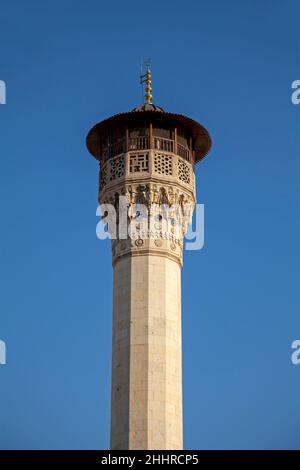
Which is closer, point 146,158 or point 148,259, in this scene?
point 148,259

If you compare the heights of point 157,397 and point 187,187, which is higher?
point 187,187

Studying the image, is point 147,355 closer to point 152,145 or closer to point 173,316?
point 173,316

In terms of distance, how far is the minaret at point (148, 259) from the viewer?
A: 70.0ft

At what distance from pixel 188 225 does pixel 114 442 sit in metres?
5.39

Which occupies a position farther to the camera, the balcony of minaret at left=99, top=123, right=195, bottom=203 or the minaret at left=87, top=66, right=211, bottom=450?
the balcony of minaret at left=99, top=123, right=195, bottom=203

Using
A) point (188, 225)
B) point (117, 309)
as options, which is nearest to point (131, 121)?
point (188, 225)

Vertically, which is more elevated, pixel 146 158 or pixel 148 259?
pixel 146 158

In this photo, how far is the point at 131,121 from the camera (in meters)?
24.1

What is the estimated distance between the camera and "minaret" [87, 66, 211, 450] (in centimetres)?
2134

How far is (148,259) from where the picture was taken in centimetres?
2277

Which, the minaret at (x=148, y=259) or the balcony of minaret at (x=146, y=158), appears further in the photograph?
the balcony of minaret at (x=146, y=158)
